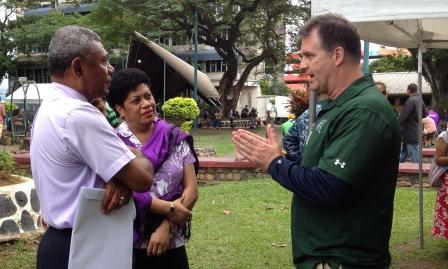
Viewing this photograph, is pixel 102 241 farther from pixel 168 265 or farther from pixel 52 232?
pixel 168 265

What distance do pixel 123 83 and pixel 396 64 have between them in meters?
41.6

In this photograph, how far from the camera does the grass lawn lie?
17.1 feet

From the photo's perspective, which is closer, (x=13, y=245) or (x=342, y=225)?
(x=342, y=225)

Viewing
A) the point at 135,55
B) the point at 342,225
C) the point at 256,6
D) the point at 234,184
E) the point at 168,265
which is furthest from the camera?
the point at 256,6

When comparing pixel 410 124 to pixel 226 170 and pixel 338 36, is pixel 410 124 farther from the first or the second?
pixel 338 36

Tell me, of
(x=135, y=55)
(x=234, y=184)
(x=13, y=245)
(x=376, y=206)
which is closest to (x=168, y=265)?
(x=376, y=206)

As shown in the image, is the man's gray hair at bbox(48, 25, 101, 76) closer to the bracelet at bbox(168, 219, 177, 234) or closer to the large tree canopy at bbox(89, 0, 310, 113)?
the bracelet at bbox(168, 219, 177, 234)

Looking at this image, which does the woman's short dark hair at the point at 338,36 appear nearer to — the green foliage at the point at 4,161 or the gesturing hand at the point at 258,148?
the gesturing hand at the point at 258,148

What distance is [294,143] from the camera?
421cm

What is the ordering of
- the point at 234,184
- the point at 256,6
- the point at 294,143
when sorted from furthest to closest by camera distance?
the point at 256,6 → the point at 234,184 → the point at 294,143

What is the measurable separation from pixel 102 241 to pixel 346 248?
0.96 meters

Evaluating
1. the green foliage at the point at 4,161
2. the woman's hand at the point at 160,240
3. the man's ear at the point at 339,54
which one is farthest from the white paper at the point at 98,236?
the green foliage at the point at 4,161

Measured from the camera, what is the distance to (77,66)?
2.15 metres

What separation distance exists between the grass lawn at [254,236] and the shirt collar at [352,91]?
126 inches
